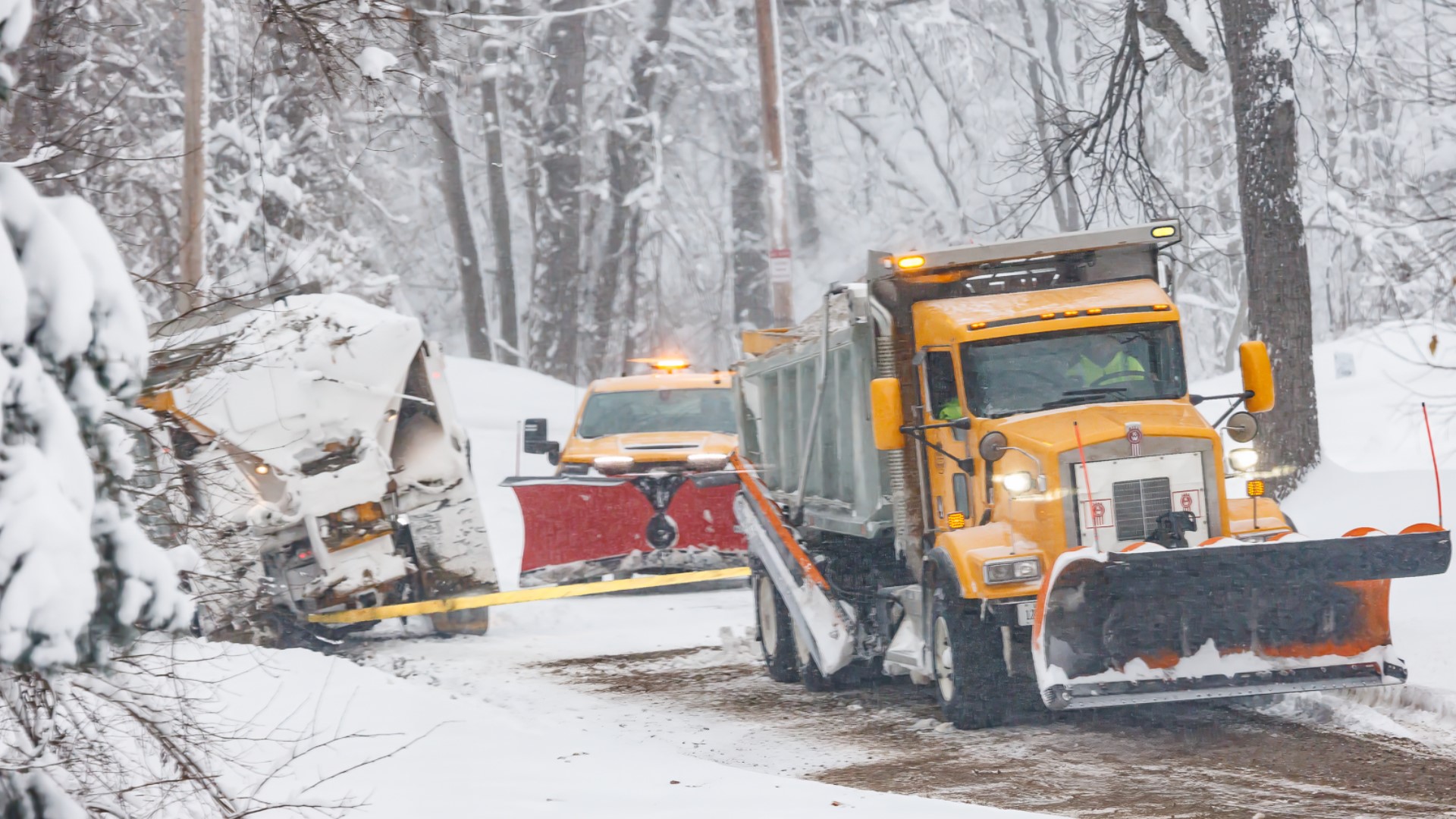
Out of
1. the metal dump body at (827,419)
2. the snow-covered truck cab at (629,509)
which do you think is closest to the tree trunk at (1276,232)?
the metal dump body at (827,419)

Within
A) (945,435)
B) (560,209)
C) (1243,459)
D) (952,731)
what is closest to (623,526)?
(945,435)

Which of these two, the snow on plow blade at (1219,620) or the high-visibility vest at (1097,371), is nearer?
the snow on plow blade at (1219,620)

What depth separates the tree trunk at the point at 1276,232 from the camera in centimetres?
1402

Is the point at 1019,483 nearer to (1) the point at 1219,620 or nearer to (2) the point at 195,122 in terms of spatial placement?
(1) the point at 1219,620

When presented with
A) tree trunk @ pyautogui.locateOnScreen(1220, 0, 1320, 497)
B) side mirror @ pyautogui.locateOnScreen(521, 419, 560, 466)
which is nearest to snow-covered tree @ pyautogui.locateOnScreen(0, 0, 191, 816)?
tree trunk @ pyautogui.locateOnScreen(1220, 0, 1320, 497)

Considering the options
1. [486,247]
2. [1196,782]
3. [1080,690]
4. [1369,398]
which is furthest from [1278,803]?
[486,247]

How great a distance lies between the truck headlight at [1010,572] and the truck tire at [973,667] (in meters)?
0.33

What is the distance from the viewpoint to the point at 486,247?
145 ft

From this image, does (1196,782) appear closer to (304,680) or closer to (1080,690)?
(1080,690)

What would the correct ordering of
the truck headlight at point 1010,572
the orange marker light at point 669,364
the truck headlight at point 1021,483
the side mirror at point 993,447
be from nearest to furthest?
1. the truck headlight at point 1010,572
2. the truck headlight at point 1021,483
3. the side mirror at point 993,447
4. the orange marker light at point 669,364

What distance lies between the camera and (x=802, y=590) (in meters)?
11.1

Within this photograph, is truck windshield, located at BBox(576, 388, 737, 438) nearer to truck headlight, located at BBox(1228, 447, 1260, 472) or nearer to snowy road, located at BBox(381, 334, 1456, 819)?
snowy road, located at BBox(381, 334, 1456, 819)

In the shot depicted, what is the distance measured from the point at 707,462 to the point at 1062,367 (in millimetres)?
7694

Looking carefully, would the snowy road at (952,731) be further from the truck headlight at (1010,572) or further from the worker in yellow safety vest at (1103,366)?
the worker in yellow safety vest at (1103,366)
